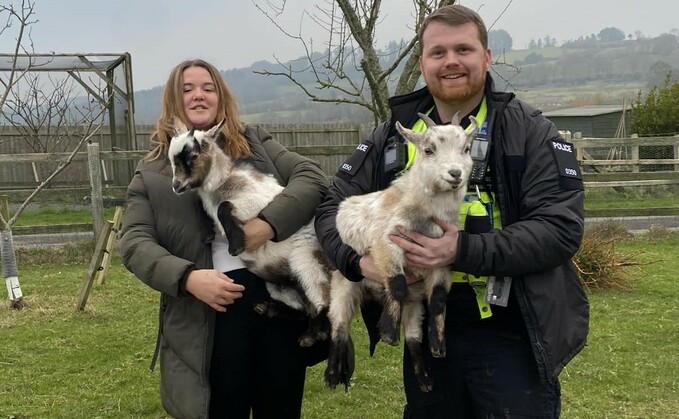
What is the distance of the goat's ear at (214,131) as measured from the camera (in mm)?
Result: 3461

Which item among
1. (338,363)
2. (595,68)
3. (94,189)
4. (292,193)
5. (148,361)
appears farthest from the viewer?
(595,68)

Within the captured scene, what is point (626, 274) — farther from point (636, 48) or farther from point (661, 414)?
point (636, 48)

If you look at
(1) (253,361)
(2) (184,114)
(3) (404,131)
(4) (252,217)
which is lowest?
(1) (253,361)

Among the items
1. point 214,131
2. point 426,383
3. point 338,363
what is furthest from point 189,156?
point 426,383

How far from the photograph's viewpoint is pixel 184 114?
11.6 feet

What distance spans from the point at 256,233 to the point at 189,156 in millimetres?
527

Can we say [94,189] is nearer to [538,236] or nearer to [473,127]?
[473,127]

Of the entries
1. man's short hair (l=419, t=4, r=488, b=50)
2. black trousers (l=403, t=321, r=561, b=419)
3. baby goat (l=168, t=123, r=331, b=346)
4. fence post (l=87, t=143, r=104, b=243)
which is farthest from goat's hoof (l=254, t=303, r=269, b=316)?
fence post (l=87, t=143, r=104, b=243)

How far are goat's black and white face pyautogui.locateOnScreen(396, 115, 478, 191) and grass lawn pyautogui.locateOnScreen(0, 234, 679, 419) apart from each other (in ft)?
10.3

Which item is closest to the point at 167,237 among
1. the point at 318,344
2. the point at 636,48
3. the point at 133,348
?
the point at 318,344

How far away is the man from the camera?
2.65 m

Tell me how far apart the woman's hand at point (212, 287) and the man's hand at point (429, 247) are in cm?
84

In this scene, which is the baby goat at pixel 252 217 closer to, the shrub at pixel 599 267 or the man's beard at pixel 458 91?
the man's beard at pixel 458 91

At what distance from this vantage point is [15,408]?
5.58 m
